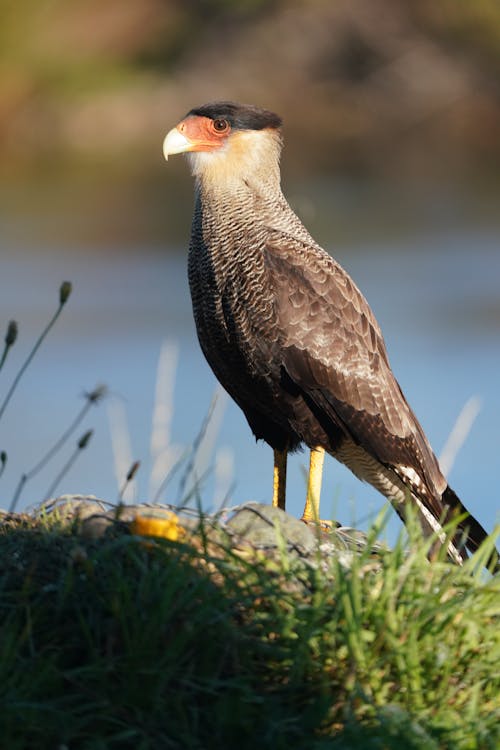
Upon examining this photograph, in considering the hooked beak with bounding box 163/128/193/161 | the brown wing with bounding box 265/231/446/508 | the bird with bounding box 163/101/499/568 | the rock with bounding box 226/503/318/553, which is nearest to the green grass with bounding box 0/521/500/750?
the rock with bounding box 226/503/318/553

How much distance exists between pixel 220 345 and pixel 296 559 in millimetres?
1916

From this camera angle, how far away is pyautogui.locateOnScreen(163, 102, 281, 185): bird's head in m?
4.80

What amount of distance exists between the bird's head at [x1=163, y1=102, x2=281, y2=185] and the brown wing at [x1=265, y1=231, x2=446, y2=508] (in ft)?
1.36

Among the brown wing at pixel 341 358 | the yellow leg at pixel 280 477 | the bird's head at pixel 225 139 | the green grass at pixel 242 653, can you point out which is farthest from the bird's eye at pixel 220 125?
the green grass at pixel 242 653

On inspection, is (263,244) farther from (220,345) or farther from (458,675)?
(458,675)

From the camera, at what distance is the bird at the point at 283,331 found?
174 inches

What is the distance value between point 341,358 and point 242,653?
7.59 ft

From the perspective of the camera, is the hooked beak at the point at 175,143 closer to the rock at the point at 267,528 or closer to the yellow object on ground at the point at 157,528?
the rock at the point at 267,528

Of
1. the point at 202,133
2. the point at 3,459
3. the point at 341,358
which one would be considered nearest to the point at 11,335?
the point at 3,459

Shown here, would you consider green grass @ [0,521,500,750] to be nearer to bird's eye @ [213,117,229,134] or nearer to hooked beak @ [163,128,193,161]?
hooked beak @ [163,128,193,161]

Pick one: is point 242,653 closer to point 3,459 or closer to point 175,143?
point 3,459

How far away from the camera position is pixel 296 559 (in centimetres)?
267

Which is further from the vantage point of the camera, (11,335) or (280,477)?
(280,477)

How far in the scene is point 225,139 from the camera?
484cm
